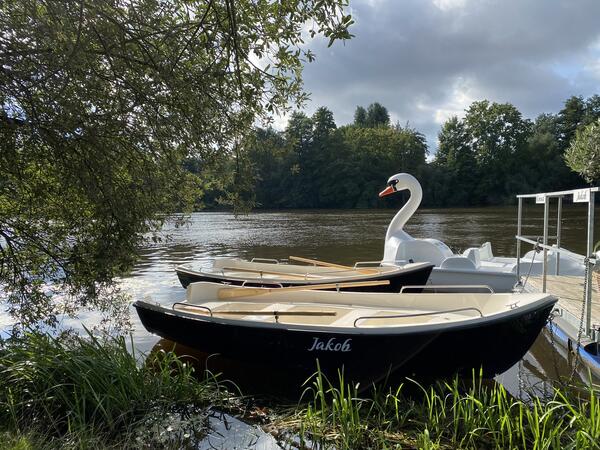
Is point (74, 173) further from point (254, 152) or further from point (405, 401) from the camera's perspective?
point (405, 401)

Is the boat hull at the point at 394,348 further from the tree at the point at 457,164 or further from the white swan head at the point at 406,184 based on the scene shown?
the tree at the point at 457,164

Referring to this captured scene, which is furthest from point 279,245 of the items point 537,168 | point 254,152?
point 537,168

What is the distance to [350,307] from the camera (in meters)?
6.56

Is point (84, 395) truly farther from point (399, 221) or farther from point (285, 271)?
point (399, 221)

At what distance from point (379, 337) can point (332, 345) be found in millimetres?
503

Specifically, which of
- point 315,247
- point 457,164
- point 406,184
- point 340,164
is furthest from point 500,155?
point 406,184

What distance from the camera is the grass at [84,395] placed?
11.8 ft

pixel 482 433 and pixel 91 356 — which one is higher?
pixel 91 356

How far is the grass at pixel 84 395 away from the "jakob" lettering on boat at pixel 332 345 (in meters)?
1.12

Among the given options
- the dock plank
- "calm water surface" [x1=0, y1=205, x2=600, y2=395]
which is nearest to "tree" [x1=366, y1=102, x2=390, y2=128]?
"calm water surface" [x1=0, y1=205, x2=600, y2=395]

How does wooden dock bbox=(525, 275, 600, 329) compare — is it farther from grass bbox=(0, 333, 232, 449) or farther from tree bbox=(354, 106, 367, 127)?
tree bbox=(354, 106, 367, 127)

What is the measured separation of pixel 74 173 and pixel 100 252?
0.77m

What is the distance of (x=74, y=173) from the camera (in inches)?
167

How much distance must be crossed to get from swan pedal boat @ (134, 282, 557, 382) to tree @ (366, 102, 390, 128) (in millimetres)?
89779
